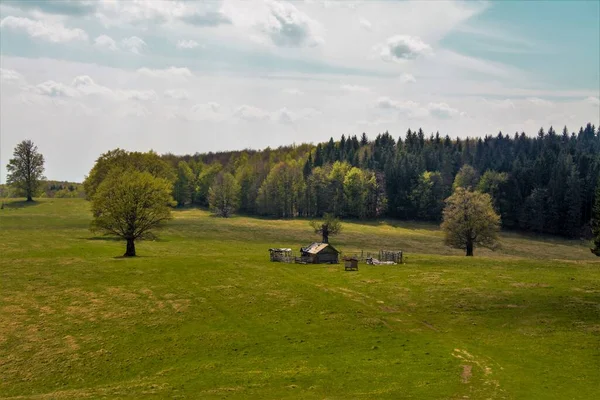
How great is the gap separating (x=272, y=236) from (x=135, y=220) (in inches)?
1802

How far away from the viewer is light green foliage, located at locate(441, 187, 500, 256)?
89625mm

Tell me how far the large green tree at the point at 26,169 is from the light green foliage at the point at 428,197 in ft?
412

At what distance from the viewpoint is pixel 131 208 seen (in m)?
80.4

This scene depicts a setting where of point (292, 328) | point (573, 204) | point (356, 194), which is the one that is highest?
point (356, 194)

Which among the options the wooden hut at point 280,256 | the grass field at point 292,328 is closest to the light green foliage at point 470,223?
the grass field at point 292,328

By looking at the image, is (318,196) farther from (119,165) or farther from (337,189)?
(119,165)

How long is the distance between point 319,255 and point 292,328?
3311 cm

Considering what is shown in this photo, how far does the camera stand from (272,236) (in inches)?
4798

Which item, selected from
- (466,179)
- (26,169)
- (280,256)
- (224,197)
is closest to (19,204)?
(26,169)

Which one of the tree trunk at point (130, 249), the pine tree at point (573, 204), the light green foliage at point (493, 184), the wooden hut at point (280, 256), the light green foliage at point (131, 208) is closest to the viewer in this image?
the wooden hut at point (280, 256)

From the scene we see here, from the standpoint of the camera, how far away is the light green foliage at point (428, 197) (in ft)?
582

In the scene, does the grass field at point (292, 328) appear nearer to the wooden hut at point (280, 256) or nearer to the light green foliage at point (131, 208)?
the wooden hut at point (280, 256)

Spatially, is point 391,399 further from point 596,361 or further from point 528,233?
point 528,233

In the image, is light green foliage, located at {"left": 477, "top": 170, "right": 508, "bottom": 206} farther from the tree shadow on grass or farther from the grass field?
the tree shadow on grass
